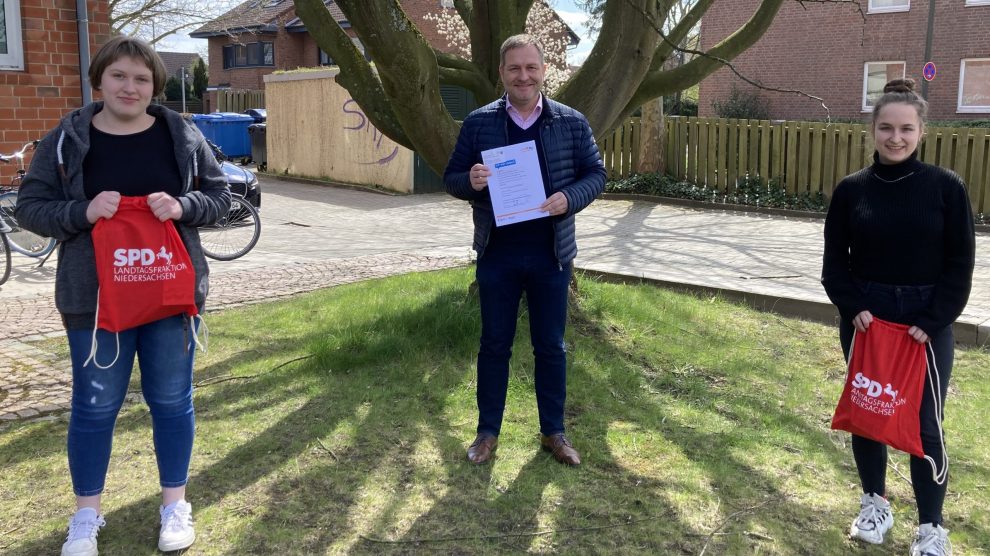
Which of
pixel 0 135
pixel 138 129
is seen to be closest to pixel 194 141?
pixel 138 129

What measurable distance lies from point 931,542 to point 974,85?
27634 mm

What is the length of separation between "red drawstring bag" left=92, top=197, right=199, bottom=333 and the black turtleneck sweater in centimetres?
250

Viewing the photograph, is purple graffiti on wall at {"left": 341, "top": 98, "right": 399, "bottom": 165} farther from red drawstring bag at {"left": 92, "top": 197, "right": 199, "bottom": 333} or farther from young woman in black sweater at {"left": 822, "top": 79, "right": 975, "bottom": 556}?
young woman in black sweater at {"left": 822, "top": 79, "right": 975, "bottom": 556}

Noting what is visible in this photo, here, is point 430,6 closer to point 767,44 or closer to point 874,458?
point 767,44

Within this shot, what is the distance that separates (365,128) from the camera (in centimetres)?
1812

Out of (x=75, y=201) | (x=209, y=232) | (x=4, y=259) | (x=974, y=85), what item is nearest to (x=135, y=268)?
(x=75, y=201)

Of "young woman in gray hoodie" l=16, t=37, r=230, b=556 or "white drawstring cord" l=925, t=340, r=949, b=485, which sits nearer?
"young woman in gray hoodie" l=16, t=37, r=230, b=556

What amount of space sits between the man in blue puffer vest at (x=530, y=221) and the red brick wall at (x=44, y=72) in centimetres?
532

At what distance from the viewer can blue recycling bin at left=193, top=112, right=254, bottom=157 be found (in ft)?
79.9

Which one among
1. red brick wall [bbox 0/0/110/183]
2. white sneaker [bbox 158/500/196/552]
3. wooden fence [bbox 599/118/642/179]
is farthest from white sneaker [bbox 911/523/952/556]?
wooden fence [bbox 599/118/642/179]

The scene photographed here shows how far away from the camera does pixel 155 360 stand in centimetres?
326

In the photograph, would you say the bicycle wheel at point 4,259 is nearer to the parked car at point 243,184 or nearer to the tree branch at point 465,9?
the parked car at point 243,184

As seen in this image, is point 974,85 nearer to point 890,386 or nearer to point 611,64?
point 611,64

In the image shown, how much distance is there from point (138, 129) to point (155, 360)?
0.85 m
